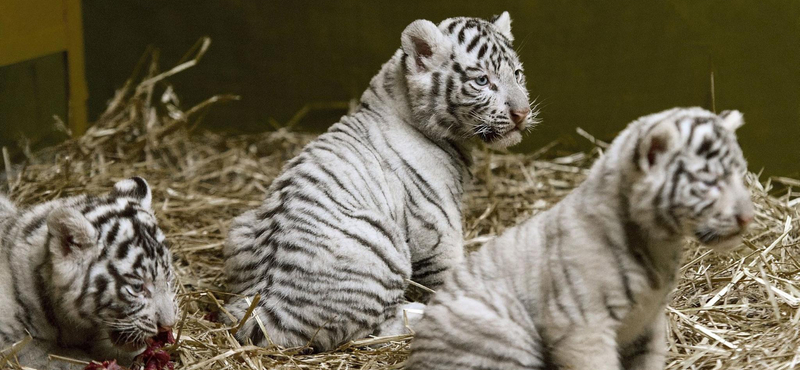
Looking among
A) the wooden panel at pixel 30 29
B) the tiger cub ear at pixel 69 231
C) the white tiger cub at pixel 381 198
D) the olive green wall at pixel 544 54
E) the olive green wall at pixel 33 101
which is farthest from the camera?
the olive green wall at pixel 33 101

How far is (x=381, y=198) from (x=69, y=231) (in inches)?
46.1

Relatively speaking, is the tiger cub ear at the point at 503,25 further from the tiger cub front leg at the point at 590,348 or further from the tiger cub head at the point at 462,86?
the tiger cub front leg at the point at 590,348

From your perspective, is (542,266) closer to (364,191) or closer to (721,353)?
(721,353)

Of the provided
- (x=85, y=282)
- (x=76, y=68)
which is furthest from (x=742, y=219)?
(x=76, y=68)

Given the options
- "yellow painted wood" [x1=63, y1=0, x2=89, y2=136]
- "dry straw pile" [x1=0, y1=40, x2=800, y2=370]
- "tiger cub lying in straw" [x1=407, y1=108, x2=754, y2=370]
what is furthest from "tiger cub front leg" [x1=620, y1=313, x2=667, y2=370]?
"yellow painted wood" [x1=63, y1=0, x2=89, y2=136]

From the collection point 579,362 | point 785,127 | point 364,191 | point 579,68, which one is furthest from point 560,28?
point 579,362

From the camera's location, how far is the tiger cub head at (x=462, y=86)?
3258mm

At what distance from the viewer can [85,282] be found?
2.60m

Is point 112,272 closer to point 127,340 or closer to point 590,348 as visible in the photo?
point 127,340

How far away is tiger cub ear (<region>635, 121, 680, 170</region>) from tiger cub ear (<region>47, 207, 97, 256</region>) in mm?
1768

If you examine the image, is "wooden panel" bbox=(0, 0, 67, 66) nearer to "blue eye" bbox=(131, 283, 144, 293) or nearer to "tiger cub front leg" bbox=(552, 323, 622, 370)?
"blue eye" bbox=(131, 283, 144, 293)

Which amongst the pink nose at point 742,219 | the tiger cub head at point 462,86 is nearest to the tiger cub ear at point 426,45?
the tiger cub head at point 462,86

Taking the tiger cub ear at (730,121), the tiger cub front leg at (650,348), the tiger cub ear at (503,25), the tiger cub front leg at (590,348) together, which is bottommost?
the tiger cub front leg at (650,348)

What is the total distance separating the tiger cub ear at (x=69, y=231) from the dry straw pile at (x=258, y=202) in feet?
1.56
